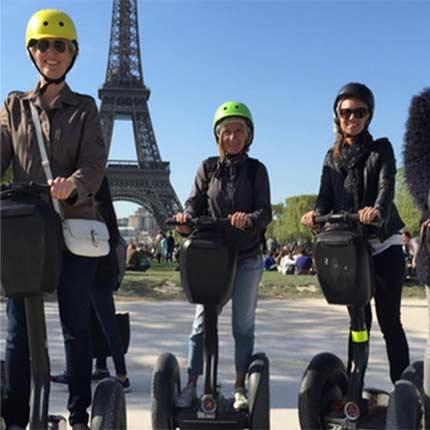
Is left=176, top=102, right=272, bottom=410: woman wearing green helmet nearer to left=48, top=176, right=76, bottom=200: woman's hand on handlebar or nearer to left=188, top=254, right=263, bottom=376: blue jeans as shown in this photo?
left=188, top=254, right=263, bottom=376: blue jeans

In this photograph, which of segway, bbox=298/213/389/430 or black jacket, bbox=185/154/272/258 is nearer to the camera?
segway, bbox=298/213/389/430

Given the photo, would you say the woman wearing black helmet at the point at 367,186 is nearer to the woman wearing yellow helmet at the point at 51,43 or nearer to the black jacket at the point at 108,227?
the black jacket at the point at 108,227

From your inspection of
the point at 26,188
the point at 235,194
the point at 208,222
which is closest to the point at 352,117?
the point at 235,194

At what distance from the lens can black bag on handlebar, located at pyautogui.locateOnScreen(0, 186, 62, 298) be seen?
2.34 meters

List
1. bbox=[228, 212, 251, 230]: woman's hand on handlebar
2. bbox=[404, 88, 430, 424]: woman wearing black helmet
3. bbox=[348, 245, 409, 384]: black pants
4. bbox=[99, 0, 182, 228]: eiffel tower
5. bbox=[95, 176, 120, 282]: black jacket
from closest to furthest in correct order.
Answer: bbox=[404, 88, 430, 424]: woman wearing black helmet
bbox=[228, 212, 251, 230]: woman's hand on handlebar
bbox=[348, 245, 409, 384]: black pants
bbox=[95, 176, 120, 282]: black jacket
bbox=[99, 0, 182, 228]: eiffel tower

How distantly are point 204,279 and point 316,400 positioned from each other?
73 cm

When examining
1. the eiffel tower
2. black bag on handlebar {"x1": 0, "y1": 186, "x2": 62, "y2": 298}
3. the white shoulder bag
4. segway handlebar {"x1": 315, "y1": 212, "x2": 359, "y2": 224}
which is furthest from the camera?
the eiffel tower

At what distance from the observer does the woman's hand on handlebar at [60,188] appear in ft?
7.94

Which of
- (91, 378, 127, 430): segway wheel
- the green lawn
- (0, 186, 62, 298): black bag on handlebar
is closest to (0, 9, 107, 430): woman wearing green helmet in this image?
(91, 378, 127, 430): segway wheel

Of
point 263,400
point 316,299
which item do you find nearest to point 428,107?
point 263,400

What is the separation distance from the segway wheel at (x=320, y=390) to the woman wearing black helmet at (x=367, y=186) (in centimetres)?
36

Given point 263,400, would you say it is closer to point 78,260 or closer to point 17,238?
point 78,260

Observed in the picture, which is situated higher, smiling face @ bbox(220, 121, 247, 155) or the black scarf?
smiling face @ bbox(220, 121, 247, 155)

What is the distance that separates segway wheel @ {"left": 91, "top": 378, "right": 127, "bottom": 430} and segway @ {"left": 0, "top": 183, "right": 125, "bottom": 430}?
8.3 inches
